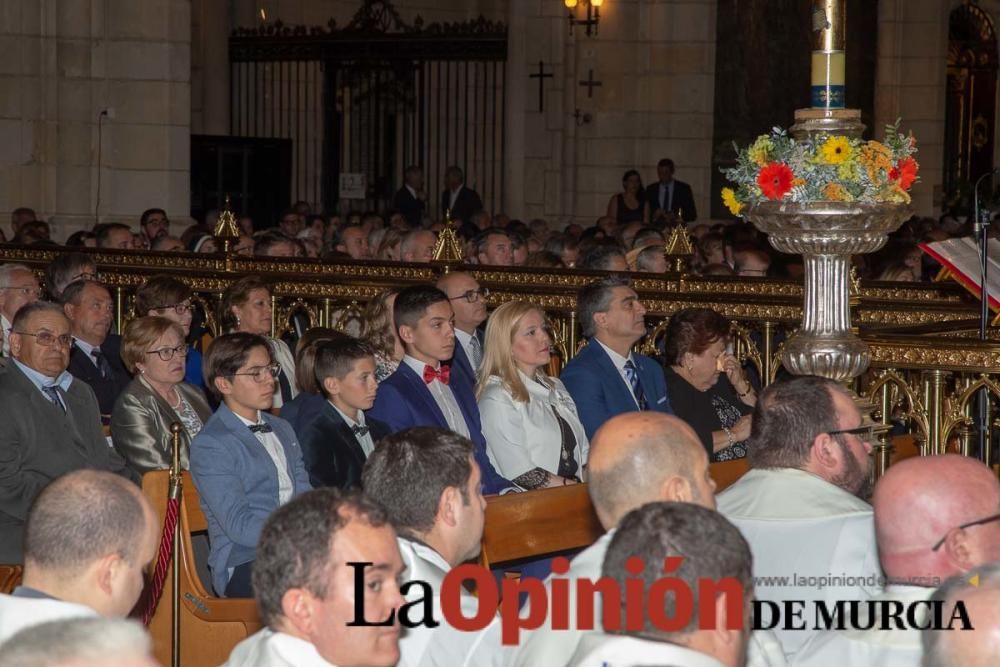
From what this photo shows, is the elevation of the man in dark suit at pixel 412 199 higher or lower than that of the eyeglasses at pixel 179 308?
higher

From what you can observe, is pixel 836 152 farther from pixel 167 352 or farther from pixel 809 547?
pixel 167 352

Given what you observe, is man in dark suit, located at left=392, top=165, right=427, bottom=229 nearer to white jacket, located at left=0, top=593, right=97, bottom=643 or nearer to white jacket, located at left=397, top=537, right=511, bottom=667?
white jacket, located at left=397, top=537, right=511, bottom=667

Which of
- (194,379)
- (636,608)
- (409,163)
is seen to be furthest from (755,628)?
(409,163)

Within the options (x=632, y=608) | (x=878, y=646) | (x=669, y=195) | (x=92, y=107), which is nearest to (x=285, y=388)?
(x=878, y=646)

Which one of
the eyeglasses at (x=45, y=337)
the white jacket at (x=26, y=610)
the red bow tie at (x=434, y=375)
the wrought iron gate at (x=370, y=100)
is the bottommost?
the white jacket at (x=26, y=610)

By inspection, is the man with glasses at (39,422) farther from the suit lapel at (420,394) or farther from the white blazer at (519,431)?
the white blazer at (519,431)

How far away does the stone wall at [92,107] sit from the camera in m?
16.0

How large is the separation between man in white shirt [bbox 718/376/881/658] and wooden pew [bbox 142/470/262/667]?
1.97m

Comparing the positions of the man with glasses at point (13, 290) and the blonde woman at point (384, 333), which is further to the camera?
the man with glasses at point (13, 290)

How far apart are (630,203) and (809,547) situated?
14.3 m

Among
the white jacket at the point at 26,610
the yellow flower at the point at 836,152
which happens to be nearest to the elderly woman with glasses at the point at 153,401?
the yellow flower at the point at 836,152

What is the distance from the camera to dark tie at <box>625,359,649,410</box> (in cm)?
833

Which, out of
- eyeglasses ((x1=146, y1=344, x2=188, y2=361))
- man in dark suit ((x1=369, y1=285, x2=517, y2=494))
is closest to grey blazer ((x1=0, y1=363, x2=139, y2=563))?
eyeglasses ((x1=146, y1=344, x2=188, y2=361))

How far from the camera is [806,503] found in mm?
4941
